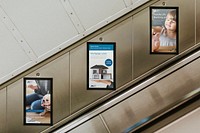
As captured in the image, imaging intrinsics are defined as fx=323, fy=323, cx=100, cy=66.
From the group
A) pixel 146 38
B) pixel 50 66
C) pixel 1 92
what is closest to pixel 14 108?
pixel 1 92

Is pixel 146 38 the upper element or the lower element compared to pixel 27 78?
upper

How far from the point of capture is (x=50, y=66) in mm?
3926

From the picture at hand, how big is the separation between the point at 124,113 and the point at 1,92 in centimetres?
160

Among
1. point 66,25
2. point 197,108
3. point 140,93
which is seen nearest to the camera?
point 197,108

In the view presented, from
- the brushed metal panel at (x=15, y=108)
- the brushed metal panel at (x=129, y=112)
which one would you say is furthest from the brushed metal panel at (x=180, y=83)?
the brushed metal panel at (x=15, y=108)

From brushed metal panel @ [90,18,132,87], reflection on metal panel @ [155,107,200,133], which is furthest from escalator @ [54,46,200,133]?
brushed metal panel @ [90,18,132,87]

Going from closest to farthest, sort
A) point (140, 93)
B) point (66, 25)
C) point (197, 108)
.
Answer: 1. point (197, 108)
2. point (140, 93)
3. point (66, 25)

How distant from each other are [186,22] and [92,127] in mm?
1788

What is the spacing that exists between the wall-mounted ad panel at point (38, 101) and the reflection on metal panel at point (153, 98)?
1034 millimetres

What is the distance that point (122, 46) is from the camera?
12.9 ft

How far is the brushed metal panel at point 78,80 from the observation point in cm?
393

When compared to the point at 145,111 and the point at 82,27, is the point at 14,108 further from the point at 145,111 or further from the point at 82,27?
the point at 145,111

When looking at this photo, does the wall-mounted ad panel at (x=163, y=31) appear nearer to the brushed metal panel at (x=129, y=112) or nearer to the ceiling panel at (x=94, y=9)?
the ceiling panel at (x=94, y=9)

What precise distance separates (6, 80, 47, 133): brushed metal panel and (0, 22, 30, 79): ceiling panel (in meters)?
0.21
